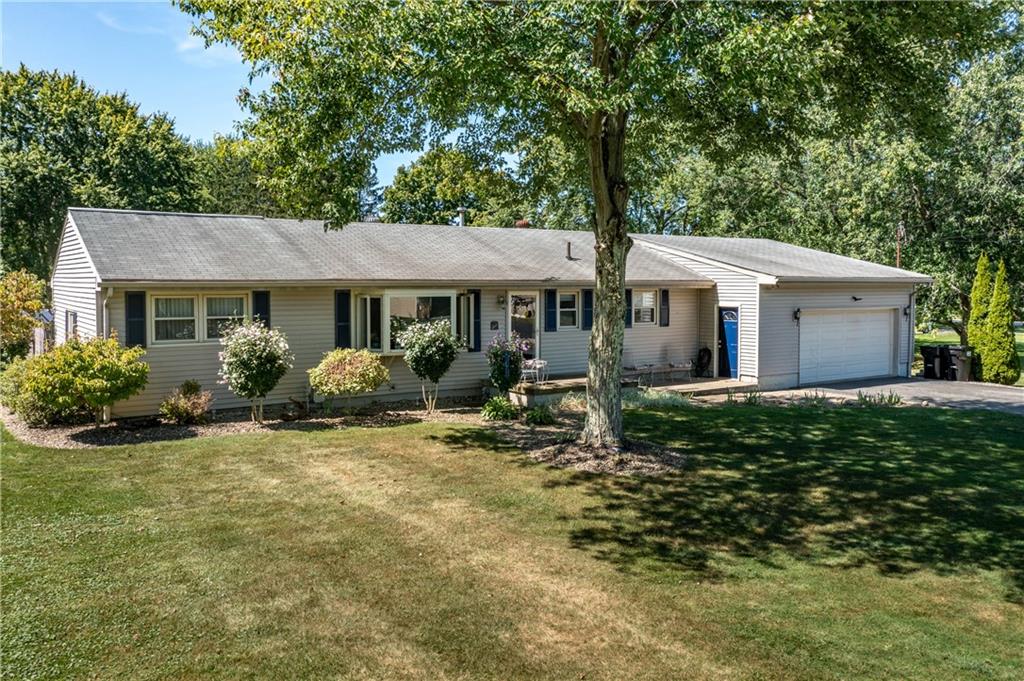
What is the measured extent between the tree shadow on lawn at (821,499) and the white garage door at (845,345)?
5.40 m

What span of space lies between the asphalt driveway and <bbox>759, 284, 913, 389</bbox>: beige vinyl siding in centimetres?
78

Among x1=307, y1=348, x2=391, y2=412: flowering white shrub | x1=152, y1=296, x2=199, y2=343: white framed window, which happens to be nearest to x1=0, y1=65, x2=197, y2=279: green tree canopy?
x1=152, y1=296, x2=199, y2=343: white framed window

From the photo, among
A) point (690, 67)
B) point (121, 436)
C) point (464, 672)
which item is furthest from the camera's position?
point (121, 436)

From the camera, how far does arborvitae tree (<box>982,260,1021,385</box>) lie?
19.5 meters

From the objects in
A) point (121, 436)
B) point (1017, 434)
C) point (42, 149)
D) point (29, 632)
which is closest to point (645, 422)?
point (1017, 434)

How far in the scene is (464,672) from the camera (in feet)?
15.0

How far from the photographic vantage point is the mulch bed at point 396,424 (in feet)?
33.4

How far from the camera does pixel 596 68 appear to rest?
8.29 m

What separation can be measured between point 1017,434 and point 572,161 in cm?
938

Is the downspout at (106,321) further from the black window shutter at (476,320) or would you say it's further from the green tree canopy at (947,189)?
the green tree canopy at (947,189)

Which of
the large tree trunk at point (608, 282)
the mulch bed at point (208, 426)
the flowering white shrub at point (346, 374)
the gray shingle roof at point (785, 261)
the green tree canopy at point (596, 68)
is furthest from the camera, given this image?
the gray shingle roof at point (785, 261)

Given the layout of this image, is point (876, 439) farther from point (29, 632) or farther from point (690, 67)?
point (29, 632)

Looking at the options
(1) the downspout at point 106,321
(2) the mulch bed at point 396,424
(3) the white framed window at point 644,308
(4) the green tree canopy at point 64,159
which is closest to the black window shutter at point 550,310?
(3) the white framed window at point 644,308

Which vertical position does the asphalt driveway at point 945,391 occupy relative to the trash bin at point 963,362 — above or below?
below
